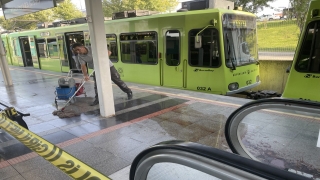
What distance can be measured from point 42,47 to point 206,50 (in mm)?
11343

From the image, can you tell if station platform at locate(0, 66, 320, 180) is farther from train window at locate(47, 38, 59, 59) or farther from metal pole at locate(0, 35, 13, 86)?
Result: train window at locate(47, 38, 59, 59)

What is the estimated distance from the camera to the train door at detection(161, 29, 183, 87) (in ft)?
23.4

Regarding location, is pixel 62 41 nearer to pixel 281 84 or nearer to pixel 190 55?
pixel 190 55

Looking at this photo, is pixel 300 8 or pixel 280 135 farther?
pixel 300 8

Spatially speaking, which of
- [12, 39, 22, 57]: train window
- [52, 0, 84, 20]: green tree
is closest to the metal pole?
[12, 39, 22, 57]: train window

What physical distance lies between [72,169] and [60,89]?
434 cm

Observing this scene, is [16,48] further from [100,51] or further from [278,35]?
[278,35]

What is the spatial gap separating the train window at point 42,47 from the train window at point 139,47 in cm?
708

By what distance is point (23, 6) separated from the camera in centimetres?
598

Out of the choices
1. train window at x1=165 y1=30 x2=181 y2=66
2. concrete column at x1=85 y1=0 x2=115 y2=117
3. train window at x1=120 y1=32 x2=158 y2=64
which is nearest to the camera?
concrete column at x1=85 y1=0 x2=115 y2=117

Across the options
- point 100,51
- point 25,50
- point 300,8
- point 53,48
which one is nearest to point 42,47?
point 53,48

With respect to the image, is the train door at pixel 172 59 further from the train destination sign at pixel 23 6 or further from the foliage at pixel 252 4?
the foliage at pixel 252 4

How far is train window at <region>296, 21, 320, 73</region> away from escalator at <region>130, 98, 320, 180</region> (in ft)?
3.59

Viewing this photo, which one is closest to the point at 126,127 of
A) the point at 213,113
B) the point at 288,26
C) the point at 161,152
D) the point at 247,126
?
the point at 213,113
